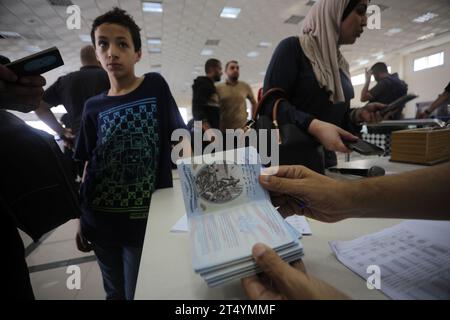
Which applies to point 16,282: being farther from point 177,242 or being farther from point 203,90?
point 203,90

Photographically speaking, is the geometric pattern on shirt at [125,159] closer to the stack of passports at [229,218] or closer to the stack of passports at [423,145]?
the stack of passports at [229,218]

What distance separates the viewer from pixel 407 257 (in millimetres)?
374

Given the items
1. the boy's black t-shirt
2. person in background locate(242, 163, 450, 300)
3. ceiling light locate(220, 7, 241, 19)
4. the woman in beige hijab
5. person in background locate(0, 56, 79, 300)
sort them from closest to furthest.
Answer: person in background locate(242, 163, 450, 300), person in background locate(0, 56, 79, 300), the boy's black t-shirt, the woman in beige hijab, ceiling light locate(220, 7, 241, 19)

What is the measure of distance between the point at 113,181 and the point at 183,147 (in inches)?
10.0

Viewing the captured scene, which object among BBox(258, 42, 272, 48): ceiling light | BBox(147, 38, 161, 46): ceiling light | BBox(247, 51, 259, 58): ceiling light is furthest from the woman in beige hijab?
BBox(247, 51, 259, 58): ceiling light

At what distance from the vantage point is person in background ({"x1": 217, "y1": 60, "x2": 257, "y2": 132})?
208cm

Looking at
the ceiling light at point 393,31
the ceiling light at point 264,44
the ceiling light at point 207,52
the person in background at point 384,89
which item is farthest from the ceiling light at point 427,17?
the ceiling light at point 207,52

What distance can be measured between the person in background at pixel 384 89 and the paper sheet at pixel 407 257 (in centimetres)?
80

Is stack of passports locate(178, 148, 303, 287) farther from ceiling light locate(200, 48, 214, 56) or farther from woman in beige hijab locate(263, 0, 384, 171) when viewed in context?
ceiling light locate(200, 48, 214, 56)

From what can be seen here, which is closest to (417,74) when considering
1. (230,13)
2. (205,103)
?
(205,103)

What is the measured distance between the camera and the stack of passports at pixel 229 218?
0.30 m

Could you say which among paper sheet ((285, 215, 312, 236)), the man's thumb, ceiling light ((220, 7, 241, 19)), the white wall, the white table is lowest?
the white table

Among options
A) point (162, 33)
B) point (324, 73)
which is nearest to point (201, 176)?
point (324, 73)

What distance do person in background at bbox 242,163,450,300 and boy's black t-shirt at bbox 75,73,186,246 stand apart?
1.50 feet
